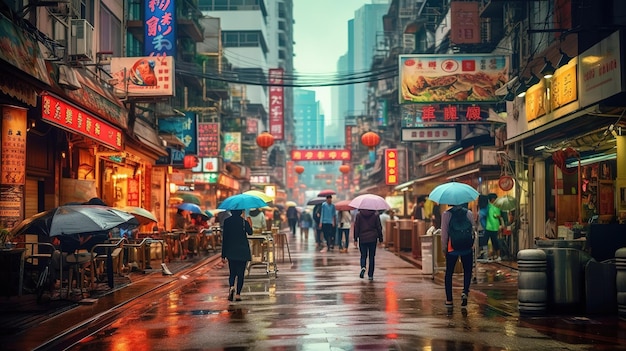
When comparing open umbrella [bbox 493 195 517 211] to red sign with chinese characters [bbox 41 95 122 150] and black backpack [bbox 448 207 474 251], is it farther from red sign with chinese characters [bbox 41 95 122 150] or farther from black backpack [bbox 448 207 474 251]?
black backpack [bbox 448 207 474 251]

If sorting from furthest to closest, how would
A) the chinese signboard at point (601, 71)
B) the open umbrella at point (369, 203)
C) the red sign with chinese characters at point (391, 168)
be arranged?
1. the red sign with chinese characters at point (391, 168)
2. the open umbrella at point (369, 203)
3. the chinese signboard at point (601, 71)

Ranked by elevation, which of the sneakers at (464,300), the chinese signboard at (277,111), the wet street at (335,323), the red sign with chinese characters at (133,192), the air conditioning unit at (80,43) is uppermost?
the chinese signboard at (277,111)

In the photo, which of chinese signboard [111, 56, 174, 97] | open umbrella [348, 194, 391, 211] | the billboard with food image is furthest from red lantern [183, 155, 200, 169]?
open umbrella [348, 194, 391, 211]

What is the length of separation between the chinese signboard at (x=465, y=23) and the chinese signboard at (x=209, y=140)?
19.8 metres

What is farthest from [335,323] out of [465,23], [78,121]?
[465,23]

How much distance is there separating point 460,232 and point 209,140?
35241mm

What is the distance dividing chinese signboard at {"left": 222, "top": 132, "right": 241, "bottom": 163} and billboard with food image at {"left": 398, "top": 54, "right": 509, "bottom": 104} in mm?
34492

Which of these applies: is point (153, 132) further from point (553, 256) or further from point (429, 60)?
point (553, 256)

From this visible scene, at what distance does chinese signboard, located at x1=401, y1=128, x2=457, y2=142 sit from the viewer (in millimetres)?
35156

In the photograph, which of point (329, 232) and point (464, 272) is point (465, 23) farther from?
point (464, 272)

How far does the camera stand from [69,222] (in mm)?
13648

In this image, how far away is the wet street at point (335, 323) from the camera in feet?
30.4

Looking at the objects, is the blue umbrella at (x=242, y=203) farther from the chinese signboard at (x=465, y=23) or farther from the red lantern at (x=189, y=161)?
the red lantern at (x=189, y=161)

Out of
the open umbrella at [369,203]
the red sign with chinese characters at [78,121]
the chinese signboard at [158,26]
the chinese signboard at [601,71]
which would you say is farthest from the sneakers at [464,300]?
the chinese signboard at [158,26]
